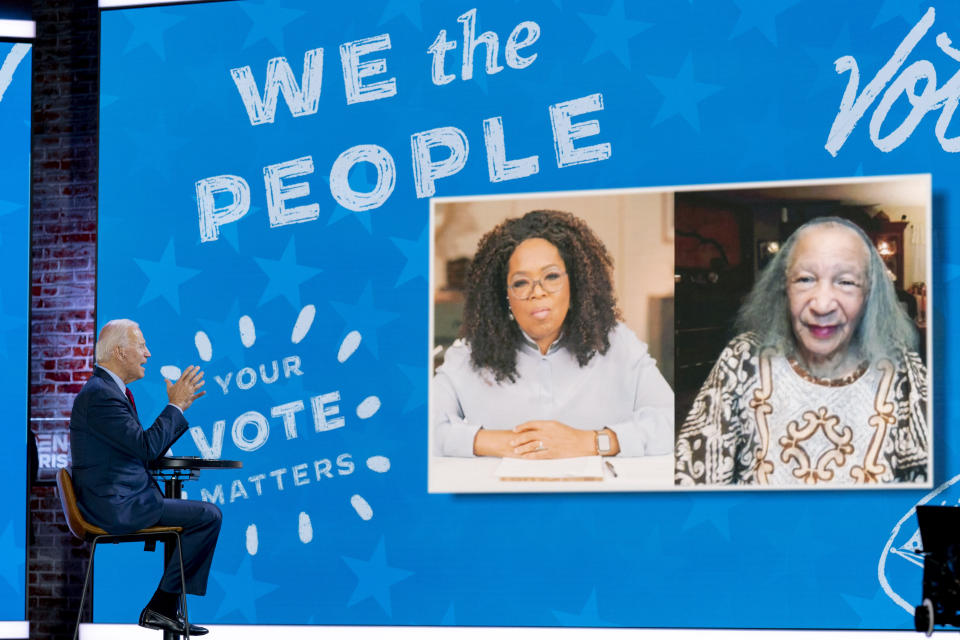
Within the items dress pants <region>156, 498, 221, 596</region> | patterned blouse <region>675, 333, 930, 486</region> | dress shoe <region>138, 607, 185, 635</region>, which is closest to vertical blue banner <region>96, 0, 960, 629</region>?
patterned blouse <region>675, 333, 930, 486</region>

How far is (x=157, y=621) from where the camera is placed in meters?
4.62

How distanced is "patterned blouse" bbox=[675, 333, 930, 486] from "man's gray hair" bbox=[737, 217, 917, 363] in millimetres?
51

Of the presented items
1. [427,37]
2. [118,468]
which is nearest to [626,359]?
[427,37]

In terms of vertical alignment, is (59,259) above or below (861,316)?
above

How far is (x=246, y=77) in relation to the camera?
6.06 metres

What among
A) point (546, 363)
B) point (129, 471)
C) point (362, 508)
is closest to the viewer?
point (129, 471)

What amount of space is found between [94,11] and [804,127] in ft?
11.9

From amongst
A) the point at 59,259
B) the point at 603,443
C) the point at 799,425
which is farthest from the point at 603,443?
the point at 59,259

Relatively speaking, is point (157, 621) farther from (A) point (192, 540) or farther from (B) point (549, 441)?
(B) point (549, 441)

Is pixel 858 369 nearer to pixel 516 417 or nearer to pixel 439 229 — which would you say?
pixel 516 417

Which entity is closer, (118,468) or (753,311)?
(118,468)

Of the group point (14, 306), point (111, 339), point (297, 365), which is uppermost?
point (14, 306)

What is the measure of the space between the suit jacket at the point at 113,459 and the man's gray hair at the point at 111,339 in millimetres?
155

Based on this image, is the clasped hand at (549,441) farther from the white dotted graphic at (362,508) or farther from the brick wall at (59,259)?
the brick wall at (59,259)
